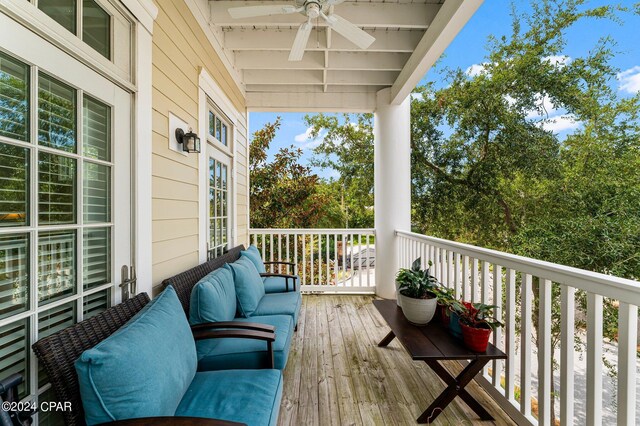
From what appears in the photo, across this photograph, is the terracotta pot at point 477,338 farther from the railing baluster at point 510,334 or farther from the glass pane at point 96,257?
the glass pane at point 96,257

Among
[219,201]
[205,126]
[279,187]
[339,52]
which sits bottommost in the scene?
[219,201]

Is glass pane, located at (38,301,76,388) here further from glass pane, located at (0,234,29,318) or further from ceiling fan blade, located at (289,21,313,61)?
ceiling fan blade, located at (289,21,313,61)

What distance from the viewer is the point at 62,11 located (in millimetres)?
1216

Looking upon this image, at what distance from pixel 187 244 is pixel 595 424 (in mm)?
2712

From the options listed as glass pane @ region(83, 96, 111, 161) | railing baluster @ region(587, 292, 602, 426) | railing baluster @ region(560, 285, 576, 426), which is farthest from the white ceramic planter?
glass pane @ region(83, 96, 111, 161)

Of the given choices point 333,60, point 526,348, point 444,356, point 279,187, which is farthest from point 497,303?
point 279,187

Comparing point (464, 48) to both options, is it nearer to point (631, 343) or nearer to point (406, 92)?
point (406, 92)

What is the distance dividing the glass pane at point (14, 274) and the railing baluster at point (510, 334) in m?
2.50

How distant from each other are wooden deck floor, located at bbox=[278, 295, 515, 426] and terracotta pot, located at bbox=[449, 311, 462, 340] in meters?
0.50

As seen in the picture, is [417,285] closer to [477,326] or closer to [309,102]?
[477,326]

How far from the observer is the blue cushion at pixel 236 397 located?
1166 mm

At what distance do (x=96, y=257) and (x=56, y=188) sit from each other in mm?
404

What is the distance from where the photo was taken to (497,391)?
1923mm

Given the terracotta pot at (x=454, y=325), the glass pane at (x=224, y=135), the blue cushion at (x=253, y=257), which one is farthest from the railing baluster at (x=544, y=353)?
the glass pane at (x=224, y=135)
